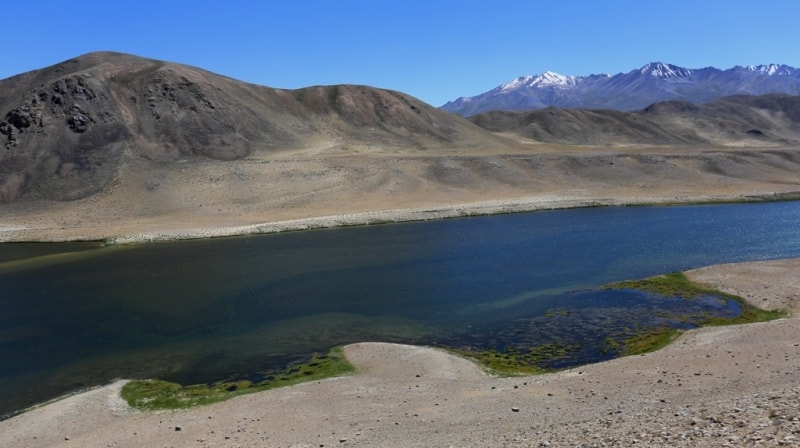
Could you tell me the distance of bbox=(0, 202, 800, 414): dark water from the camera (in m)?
28.3

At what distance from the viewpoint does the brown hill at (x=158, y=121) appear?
94.1 meters

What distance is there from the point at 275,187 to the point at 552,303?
211 ft

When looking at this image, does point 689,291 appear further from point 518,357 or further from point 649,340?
point 518,357

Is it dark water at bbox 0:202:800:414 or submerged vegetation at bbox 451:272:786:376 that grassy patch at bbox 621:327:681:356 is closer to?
submerged vegetation at bbox 451:272:786:376

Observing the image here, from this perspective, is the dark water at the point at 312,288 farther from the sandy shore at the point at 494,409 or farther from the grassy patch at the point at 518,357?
the sandy shore at the point at 494,409

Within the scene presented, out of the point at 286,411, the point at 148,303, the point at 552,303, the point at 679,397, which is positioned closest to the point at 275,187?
the point at 148,303

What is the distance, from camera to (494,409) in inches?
712

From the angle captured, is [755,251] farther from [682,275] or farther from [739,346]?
[739,346]

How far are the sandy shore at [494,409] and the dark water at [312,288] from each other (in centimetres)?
442

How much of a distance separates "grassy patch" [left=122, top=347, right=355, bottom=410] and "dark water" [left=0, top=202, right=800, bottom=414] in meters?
1.40

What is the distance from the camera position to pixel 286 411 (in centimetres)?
1955

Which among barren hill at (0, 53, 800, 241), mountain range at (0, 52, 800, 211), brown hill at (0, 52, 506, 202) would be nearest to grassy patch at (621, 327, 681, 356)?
barren hill at (0, 53, 800, 241)

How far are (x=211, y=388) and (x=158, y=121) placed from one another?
96.7 meters

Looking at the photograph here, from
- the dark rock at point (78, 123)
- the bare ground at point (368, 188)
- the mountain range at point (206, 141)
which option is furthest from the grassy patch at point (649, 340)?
the dark rock at point (78, 123)
